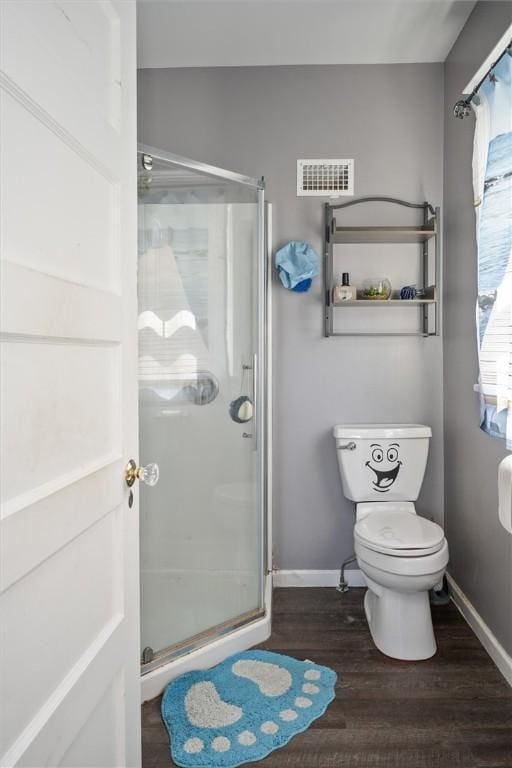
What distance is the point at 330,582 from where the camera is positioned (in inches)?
101

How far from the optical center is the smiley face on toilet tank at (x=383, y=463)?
93.0 inches

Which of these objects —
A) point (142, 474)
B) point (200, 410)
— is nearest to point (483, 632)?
point (200, 410)

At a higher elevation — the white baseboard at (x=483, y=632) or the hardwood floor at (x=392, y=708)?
the white baseboard at (x=483, y=632)

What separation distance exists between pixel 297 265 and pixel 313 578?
1.57 m

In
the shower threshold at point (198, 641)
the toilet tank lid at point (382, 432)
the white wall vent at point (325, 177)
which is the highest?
the white wall vent at point (325, 177)

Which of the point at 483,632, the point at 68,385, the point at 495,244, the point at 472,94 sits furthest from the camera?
the point at 483,632

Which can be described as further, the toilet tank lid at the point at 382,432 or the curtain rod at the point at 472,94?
the toilet tank lid at the point at 382,432

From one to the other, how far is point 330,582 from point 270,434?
82 centimetres

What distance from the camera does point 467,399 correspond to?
7.31 ft

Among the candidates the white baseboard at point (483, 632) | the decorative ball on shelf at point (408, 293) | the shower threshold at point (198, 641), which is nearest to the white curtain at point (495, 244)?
the decorative ball on shelf at point (408, 293)

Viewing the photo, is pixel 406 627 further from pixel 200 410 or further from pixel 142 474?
pixel 142 474

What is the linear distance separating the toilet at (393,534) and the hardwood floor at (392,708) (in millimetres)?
99

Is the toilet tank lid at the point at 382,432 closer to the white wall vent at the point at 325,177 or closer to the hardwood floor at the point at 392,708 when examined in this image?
the hardwood floor at the point at 392,708

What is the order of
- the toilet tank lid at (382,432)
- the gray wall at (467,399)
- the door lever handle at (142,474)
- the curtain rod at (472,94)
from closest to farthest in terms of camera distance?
the door lever handle at (142,474) → the curtain rod at (472,94) → the gray wall at (467,399) → the toilet tank lid at (382,432)
